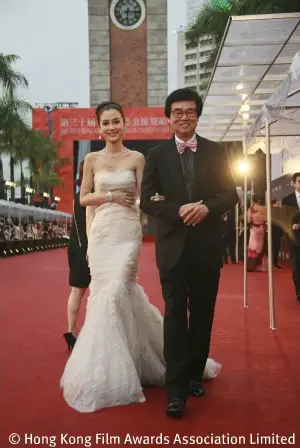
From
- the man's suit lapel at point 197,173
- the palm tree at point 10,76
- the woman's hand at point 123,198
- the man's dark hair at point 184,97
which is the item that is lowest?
the woman's hand at point 123,198

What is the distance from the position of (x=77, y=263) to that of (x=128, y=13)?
177ft

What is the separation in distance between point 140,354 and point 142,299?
1.30 ft

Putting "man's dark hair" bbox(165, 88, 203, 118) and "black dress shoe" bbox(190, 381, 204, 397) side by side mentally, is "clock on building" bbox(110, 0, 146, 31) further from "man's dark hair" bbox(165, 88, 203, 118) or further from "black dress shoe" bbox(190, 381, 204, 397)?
"black dress shoe" bbox(190, 381, 204, 397)

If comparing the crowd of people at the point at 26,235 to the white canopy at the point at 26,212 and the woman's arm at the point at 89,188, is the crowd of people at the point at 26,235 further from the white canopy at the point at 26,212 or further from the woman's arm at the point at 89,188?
the woman's arm at the point at 89,188

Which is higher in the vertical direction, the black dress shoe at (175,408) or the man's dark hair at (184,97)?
the man's dark hair at (184,97)

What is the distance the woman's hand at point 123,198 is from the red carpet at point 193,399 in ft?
4.34

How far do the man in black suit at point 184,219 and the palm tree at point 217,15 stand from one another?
18547 millimetres

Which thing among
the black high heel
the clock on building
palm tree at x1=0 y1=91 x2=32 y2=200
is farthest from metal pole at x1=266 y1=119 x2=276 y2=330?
Result: the clock on building

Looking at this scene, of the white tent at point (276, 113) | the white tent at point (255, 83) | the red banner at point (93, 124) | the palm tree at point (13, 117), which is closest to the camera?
the white tent at point (276, 113)

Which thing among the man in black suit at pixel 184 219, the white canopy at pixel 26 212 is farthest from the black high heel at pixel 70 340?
the white canopy at pixel 26 212

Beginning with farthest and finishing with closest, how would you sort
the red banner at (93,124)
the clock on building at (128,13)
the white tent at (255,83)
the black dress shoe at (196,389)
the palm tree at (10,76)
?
1. the clock on building at (128,13)
2. the red banner at (93,124)
3. the palm tree at (10,76)
4. the white tent at (255,83)
5. the black dress shoe at (196,389)

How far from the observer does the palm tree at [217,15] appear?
72.6 ft


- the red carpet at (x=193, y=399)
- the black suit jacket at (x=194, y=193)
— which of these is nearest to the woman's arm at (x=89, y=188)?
the black suit jacket at (x=194, y=193)

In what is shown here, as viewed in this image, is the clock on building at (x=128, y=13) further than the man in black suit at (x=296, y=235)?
Yes
